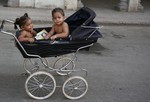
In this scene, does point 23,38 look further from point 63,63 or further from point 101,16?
point 101,16

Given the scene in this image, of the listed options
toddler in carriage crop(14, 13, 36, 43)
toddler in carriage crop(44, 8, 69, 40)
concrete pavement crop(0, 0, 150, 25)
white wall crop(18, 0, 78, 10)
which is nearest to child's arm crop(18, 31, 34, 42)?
toddler in carriage crop(14, 13, 36, 43)

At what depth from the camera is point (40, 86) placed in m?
5.26

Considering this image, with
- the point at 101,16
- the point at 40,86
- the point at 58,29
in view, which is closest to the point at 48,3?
the point at 101,16

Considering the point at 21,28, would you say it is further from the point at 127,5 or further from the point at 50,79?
the point at 127,5

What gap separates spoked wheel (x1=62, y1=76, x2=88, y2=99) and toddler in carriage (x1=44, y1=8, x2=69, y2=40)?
652 mm

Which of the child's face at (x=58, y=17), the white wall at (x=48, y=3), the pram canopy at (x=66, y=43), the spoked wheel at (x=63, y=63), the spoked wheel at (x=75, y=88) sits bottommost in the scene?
the spoked wheel at (x=75, y=88)

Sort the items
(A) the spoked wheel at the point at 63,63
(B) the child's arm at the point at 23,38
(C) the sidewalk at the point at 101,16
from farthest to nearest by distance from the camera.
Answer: (C) the sidewalk at the point at 101,16
(A) the spoked wheel at the point at 63,63
(B) the child's arm at the point at 23,38

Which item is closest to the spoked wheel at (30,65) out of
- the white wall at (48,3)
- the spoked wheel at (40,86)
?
the spoked wheel at (40,86)

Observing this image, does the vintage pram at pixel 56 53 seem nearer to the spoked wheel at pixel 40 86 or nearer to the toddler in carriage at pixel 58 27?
the spoked wheel at pixel 40 86

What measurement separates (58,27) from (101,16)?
6303mm

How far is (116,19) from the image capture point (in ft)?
37.4

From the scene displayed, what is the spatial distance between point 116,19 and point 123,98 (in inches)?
242

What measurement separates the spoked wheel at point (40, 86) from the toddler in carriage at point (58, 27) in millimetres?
585

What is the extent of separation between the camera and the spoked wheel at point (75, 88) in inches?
209
